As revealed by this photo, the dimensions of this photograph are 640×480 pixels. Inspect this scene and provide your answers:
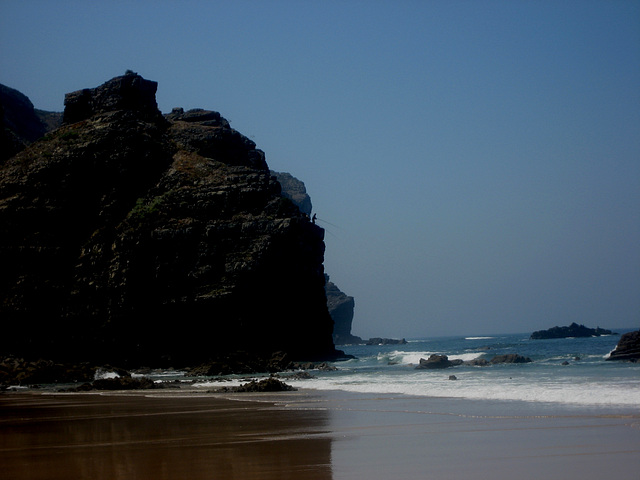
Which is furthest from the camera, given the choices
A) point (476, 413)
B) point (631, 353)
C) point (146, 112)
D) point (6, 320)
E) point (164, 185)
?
point (146, 112)

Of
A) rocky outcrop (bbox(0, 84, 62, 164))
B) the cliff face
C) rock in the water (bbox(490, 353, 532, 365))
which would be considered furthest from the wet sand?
rocky outcrop (bbox(0, 84, 62, 164))

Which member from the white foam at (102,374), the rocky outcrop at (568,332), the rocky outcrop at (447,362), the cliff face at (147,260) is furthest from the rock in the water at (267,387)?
the rocky outcrop at (568,332)

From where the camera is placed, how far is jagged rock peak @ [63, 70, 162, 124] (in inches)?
2822

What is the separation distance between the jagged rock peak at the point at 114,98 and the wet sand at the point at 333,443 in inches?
2334

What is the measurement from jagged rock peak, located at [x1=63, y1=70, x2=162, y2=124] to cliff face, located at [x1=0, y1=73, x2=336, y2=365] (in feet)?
22.8

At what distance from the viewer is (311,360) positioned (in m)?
59.2

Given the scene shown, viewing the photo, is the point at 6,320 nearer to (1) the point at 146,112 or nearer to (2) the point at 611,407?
(1) the point at 146,112

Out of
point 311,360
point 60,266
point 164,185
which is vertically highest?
point 164,185

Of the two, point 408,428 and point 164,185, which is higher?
point 164,185

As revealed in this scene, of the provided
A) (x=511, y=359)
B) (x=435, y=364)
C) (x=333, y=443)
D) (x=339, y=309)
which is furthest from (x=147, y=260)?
(x=339, y=309)

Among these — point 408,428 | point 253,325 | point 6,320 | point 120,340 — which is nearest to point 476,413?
point 408,428

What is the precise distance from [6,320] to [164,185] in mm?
19156

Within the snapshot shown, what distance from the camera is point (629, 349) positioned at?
1645 inches

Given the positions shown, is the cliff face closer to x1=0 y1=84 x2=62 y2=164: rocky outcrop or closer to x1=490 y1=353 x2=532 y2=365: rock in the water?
x1=490 y1=353 x2=532 y2=365: rock in the water
